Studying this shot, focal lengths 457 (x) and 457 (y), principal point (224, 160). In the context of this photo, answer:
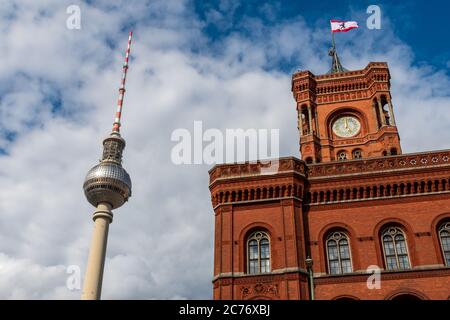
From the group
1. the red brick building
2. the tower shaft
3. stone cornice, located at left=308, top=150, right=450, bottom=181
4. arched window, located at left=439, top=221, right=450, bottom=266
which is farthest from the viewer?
the tower shaft

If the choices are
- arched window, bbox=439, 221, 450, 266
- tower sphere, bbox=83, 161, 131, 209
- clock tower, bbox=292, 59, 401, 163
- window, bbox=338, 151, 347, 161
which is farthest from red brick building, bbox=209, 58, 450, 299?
tower sphere, bbox=83, 161, 131, 209

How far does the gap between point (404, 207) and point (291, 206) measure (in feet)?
22.7

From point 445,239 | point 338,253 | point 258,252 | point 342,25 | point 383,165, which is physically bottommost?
point 338,253

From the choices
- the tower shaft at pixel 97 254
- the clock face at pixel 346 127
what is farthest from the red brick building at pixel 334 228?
the tower shaft at pixel 97 254

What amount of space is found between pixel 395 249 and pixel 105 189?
Result: 2821cm

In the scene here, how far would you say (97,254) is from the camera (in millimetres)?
40781

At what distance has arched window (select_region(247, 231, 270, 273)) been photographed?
2733cm

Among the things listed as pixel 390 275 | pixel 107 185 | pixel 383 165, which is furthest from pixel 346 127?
pixel 107 185

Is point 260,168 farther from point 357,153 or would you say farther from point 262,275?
point 357,153

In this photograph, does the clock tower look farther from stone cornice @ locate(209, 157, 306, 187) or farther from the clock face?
stone cornice @ locate(209, 157, 306, 187)

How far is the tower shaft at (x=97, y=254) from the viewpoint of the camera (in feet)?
128

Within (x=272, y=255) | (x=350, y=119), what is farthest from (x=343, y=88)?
(x=272, y=255)

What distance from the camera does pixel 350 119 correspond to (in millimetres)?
43125

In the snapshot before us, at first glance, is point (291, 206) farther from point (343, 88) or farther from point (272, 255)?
point (343, 88)
